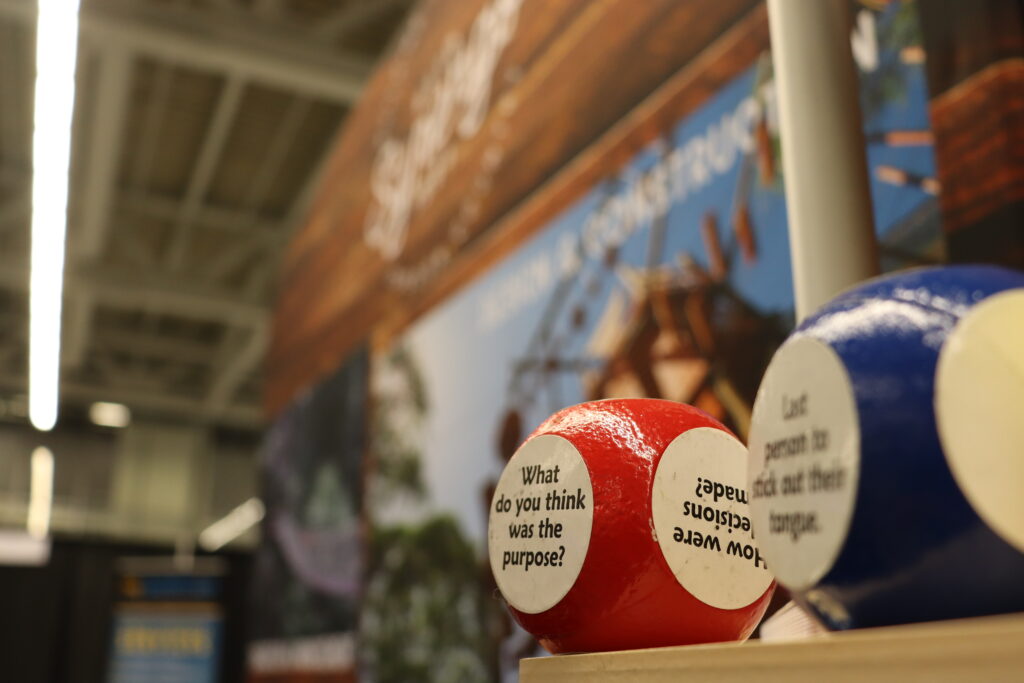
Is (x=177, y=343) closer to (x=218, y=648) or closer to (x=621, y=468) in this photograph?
(x=218, y=648)

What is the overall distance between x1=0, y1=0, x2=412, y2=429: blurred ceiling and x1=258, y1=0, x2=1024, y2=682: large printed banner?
2.19m

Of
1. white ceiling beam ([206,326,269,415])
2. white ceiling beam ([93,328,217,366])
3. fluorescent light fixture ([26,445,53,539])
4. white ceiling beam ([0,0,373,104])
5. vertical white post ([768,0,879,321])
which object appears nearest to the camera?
vertical white post ([768,0,879,321])

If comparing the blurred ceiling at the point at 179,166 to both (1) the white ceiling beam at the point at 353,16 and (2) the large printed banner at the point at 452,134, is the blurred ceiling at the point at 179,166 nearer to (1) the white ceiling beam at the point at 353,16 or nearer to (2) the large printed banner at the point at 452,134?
(1) the white ceiling beam at the point at 353,16

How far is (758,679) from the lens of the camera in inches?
18.3

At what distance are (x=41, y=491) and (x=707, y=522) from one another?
14507 millimetres

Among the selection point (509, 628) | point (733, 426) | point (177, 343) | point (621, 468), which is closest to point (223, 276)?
point (177, 343)

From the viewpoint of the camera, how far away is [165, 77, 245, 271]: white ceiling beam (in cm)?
659

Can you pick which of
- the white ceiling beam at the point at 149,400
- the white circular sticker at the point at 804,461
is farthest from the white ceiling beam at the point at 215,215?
the white circular sticker at the point at 804,461

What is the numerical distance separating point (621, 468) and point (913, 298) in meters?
0.26

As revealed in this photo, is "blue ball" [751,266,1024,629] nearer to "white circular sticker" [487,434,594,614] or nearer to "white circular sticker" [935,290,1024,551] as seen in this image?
"white circular sticker" [935,290,1024,551]

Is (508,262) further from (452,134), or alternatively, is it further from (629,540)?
(629,540)

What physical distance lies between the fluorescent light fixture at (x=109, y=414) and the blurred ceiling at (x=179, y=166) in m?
0.67

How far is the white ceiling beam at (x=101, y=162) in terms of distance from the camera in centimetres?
586

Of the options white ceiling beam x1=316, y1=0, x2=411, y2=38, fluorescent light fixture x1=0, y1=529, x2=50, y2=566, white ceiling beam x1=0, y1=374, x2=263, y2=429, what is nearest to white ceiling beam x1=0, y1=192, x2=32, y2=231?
fluorescent light fixture x1=0, y1=529, x2=50, y2=566
